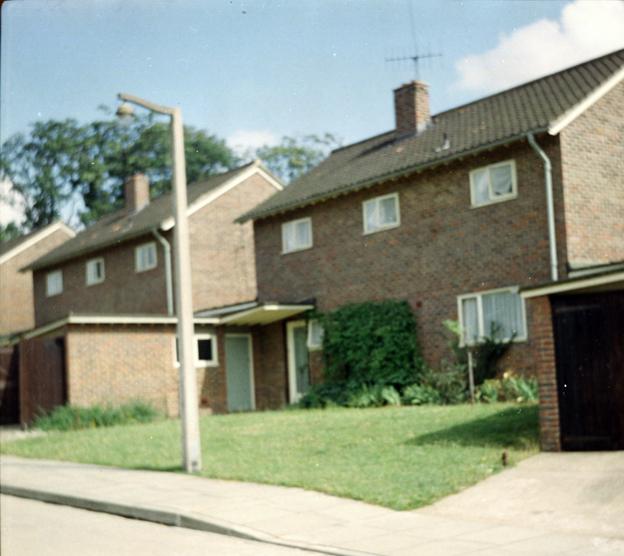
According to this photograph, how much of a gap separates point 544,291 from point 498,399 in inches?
284

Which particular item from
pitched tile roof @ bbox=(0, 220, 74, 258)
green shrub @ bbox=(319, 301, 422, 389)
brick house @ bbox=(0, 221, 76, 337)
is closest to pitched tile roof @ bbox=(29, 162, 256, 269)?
brick house @ bbox=(0, 221, 76, 337)

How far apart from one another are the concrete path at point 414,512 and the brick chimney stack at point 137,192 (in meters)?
25.7

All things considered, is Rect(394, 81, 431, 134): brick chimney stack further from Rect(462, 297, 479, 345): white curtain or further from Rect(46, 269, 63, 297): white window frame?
Rect(46, 269, 63, 297): white window frame

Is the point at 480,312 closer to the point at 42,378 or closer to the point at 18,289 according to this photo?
the point at 42,378

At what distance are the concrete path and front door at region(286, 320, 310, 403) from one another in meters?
13.0

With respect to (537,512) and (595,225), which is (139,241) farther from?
(537,512)

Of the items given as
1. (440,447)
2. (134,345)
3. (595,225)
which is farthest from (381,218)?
Answer: (440,447)

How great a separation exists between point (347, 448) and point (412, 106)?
14.0 metres

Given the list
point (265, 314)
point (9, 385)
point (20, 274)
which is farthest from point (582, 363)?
point (20, 274)

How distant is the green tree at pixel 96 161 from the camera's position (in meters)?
31.8

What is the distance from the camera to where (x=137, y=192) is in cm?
3828

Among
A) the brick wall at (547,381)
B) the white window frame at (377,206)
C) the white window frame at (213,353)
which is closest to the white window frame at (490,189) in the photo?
the white window frame at (377,206)

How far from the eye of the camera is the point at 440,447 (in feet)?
44.1

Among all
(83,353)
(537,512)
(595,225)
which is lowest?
(537,512)
